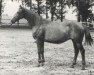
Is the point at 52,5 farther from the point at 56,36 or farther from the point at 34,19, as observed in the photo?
the point at 56,36

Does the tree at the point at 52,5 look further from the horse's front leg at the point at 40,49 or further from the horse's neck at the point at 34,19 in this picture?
the horse's front leg at the point at 40,49

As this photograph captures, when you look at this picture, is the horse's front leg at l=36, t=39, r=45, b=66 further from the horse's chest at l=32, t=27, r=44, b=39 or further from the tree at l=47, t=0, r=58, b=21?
the tree at l=47, t=0, r=58, b=21

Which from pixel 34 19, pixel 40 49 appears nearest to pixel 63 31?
pixel 40 49

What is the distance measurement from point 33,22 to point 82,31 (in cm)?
241

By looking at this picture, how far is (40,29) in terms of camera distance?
45.8ft

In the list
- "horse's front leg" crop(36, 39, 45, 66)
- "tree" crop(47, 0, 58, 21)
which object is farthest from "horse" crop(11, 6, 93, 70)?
"tree" crop(47, 0, 58, 21)

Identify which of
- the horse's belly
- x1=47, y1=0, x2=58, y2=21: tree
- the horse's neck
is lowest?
x1=47, y1=0, x2=58, y2=21: tree

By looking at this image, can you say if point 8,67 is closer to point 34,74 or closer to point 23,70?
point 23,70

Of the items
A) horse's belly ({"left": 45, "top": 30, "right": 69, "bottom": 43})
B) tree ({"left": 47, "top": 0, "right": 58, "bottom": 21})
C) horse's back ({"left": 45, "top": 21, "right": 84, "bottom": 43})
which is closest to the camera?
horse's back ({"left": 45, "top": 21, "right": 84, "bottom": 43})

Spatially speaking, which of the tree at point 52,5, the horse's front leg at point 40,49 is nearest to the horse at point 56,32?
the horse's front leg at point 40,49

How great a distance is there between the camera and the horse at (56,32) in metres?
13.4

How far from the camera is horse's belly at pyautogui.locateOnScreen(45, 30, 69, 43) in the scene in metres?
13.5

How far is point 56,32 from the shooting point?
45.0 feet

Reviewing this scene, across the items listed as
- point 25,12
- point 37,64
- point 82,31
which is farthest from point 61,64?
point 25,12
